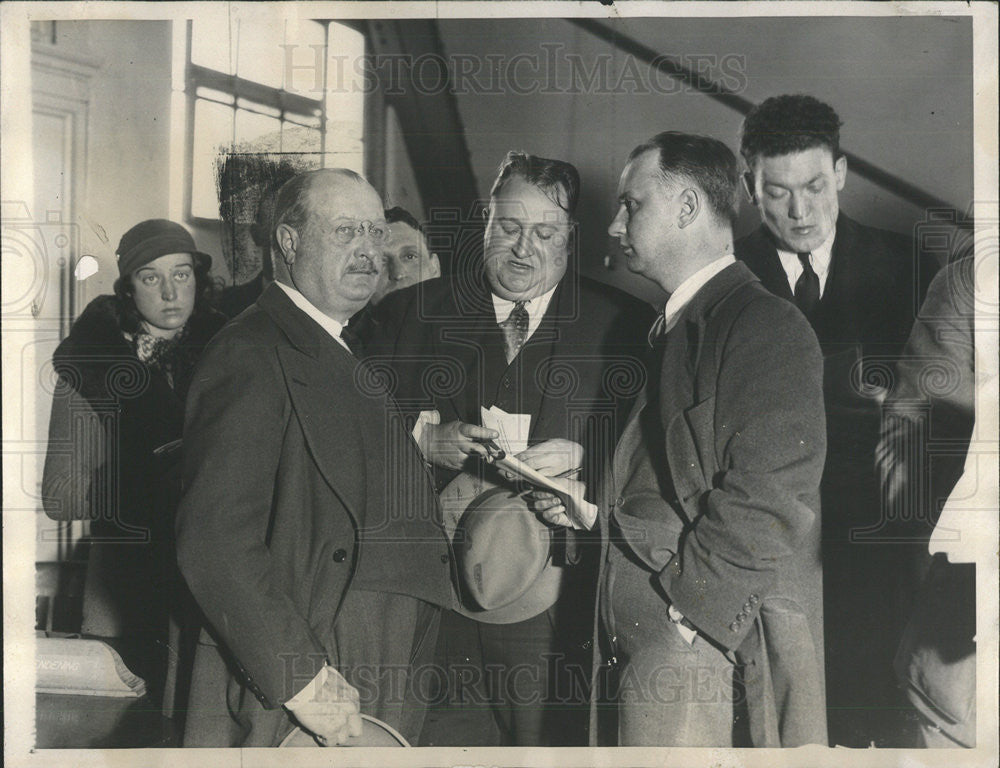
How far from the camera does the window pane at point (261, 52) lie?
294 centimetres

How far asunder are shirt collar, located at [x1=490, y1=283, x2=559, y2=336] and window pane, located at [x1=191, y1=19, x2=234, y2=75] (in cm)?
110

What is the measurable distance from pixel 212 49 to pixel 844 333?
213cm

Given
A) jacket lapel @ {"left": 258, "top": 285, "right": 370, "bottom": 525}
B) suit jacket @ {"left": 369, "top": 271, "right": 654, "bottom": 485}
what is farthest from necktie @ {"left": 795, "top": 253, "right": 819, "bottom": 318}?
jacket lapel @ {"left": 258, "top": 285, "right": 370, "bottom": 525}

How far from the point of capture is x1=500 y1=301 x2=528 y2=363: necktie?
9.46 feet

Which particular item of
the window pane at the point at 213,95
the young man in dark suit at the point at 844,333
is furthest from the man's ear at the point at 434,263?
the young man in dark suit at the point at 844,333

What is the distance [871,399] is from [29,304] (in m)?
2.62

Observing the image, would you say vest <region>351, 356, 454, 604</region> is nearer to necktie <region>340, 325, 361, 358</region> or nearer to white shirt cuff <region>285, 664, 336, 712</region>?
necktie <region>340, 325, 361, 358</region>

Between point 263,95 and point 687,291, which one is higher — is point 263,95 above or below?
above

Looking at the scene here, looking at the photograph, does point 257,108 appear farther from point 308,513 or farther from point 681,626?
point 681,626

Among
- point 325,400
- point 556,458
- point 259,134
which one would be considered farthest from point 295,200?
point 556,458

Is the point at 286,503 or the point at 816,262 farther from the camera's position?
the point at 816,262

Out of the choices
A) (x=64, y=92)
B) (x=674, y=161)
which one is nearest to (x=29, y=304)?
(x=64, y=92)

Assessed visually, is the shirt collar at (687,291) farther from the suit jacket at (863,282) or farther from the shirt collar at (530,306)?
the shirt collar at (530,306)

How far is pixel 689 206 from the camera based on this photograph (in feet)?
9.30
